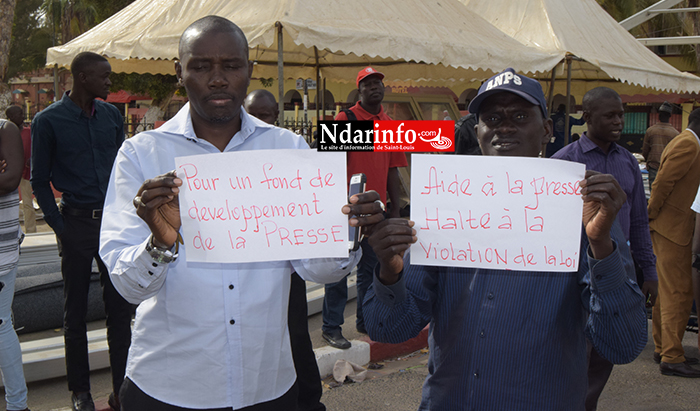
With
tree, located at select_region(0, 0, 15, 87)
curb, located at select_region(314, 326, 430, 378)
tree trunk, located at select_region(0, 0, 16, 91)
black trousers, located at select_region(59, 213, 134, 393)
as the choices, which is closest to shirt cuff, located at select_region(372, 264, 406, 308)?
black trousers, located at select_region(59, 213, 134, 393)

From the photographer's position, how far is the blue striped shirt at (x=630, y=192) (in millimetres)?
3537

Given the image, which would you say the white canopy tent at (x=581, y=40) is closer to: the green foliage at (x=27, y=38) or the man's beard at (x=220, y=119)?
the man's beard at (x=220, y=119)

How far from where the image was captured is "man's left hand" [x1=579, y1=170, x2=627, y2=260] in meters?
1.51

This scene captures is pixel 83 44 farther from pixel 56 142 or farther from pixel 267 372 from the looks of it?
pixel 267 372

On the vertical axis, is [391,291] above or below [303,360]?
above

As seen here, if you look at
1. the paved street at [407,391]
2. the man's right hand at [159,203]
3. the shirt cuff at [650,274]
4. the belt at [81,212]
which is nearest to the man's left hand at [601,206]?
the man's right hand at [159,203]

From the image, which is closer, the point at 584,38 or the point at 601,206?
the point at 601,206

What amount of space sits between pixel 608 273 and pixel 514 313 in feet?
0.96

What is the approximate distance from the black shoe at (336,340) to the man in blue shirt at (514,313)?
9.76 feet

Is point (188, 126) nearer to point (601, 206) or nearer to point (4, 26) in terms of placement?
point (601, 206)

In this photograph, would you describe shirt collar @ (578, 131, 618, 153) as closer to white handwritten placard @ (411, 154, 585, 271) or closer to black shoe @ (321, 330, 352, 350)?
white handwritten placard @ (411, 154, 585, 271)

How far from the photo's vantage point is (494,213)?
1.73m

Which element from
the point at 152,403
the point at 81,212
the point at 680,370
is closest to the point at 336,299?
the point at 81,212

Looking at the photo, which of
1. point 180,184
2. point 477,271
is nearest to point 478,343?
point 477,271
